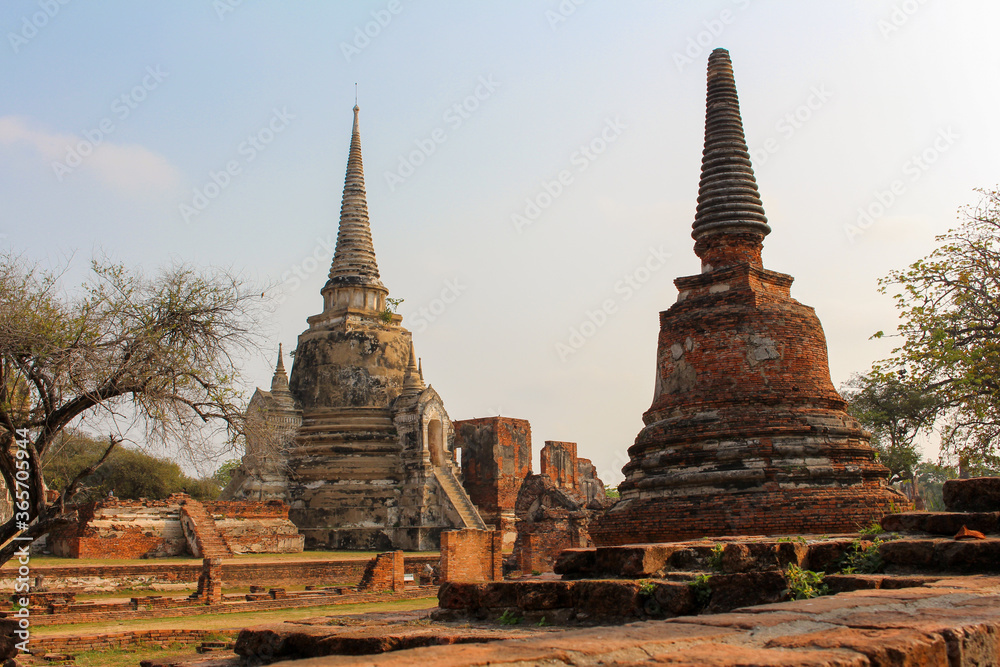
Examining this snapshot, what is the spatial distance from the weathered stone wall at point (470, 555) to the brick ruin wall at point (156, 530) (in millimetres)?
6397

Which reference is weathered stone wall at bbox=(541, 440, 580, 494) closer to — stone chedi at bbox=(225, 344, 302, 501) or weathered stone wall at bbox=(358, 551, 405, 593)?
stone chedi at bbox=(225, 344, 302, 501)

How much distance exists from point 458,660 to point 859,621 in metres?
1.72

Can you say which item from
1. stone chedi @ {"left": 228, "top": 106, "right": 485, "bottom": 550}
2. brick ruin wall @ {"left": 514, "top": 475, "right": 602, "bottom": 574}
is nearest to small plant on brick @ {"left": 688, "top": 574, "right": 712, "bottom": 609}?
brick ruin wall @ {"left": 514, "top": 475, "right": 602, "bottom": 574}

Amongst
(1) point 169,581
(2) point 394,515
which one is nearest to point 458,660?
(1) point 169,581

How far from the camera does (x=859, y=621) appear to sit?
3469 mm

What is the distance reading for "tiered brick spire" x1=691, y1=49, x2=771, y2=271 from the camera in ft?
45.5

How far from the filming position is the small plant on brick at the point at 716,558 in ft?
19.6

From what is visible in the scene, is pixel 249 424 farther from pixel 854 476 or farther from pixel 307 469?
pixel 307 469

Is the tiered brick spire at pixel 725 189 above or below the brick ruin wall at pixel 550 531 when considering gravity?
above

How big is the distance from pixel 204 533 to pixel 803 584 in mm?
19017

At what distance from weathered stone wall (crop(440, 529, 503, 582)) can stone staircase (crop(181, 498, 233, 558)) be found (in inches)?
226

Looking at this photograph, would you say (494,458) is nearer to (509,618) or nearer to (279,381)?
(279,381)

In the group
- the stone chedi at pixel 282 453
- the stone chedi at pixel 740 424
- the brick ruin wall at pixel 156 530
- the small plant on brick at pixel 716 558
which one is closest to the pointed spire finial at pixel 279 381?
the stone chedi at pixel 282 453

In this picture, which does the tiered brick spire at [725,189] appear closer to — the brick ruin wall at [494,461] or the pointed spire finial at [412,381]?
the pointed spire finial at [412,381]
